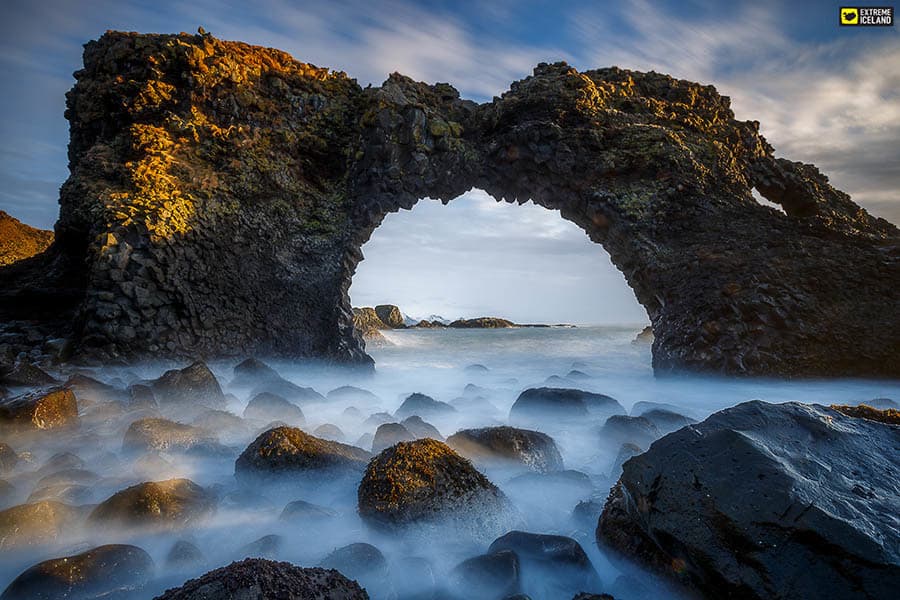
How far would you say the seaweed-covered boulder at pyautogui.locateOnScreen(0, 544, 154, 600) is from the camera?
6.36 ft

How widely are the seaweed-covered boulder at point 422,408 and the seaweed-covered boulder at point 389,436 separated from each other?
50.1 inches

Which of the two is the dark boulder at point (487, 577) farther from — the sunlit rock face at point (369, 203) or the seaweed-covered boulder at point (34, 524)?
the sunlit rock face at point (369, 203)

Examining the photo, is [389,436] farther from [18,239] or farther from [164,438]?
[18,239]

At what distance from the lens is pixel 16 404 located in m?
4.05

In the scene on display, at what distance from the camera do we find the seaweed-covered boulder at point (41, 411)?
3.93m

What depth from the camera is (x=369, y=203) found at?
993 cm

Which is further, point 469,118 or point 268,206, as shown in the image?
point 469,118

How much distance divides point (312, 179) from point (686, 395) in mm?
9192

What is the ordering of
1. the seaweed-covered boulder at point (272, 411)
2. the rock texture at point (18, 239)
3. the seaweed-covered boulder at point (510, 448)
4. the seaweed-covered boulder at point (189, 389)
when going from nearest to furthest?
the seaweed-covered boulder at point (510, 448)
the seaweed-covered boulder at point (272, 411)
the seaweed-covered boulder at point (189, 389)
the rock texture at point (18, 239)

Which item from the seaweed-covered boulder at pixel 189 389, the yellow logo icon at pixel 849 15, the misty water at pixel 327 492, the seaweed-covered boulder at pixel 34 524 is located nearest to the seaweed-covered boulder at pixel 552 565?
the misty water at pixel 327 492

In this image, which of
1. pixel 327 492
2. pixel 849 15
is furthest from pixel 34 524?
pixel 849 15

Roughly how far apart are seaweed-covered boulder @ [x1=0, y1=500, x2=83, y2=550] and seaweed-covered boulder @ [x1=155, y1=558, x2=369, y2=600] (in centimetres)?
155

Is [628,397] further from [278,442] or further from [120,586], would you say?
[120,586]

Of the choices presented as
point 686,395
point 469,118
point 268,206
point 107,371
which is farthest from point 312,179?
point 686,395
